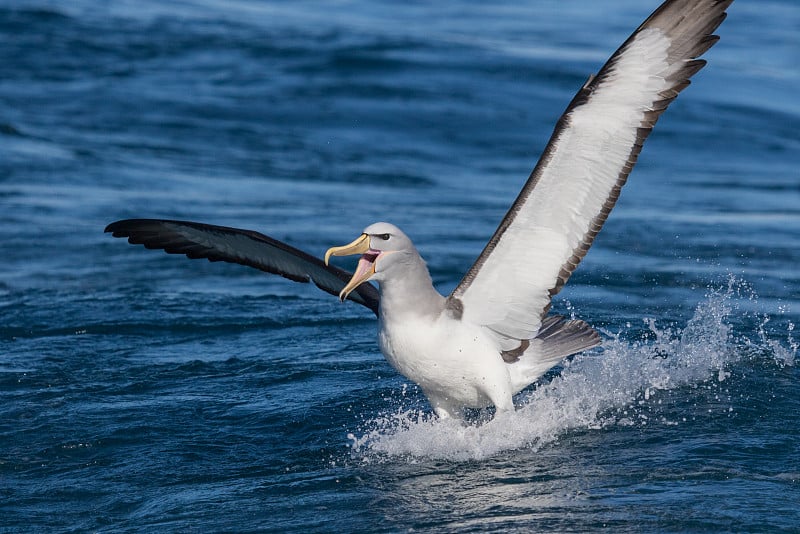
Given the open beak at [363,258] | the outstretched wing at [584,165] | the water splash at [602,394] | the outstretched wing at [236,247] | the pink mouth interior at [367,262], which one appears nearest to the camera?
the outstretched wing at [584,165]

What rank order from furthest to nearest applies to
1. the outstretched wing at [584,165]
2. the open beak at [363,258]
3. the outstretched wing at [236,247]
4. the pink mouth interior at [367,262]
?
the outstretched wing at [236,247]
the pink mouth interior at [367,262]
the open beak at [363,258]
the outstretched wing at [584,165]

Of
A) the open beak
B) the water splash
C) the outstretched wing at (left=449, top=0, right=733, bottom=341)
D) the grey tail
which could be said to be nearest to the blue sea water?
the water splash

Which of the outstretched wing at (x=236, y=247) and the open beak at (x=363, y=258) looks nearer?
the open beak at (x=363, y=258)

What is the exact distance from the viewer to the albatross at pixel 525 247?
6.21m

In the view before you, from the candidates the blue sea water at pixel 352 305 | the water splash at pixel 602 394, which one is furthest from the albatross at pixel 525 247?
the blue sea water at pixel 352 305

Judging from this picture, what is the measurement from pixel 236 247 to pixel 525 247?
6.23ft

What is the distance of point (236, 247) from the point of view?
7574mm

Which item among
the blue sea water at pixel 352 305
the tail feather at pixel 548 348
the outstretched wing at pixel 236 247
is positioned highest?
the outstretched wing at pixel 236 247

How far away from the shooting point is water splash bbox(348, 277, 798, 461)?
682 cm

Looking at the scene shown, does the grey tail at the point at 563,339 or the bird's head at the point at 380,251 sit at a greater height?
the bird's head at the point at 380,251

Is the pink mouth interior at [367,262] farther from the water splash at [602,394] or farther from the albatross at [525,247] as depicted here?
the water splash at [602,394]

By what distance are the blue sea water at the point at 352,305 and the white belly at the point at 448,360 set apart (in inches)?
8.8

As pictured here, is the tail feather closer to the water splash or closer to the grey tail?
the grey tail

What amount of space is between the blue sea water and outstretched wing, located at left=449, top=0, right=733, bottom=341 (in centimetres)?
78
